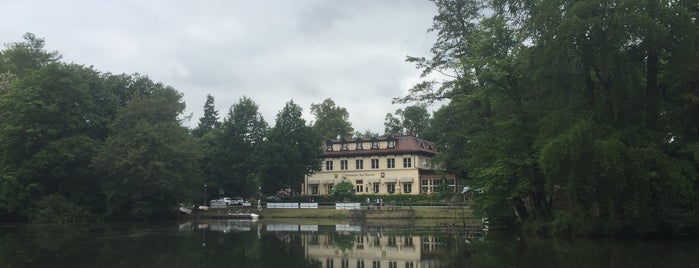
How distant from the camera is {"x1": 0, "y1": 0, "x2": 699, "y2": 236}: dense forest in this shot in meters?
25.5

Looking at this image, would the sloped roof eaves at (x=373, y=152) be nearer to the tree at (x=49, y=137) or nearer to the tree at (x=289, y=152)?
the tree at (x=289, y=152)

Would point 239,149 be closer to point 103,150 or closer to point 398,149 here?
point 103,150

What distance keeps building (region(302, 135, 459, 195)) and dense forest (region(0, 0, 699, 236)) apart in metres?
22.7

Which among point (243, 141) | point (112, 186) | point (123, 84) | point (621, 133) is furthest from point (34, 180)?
point (621, 133)

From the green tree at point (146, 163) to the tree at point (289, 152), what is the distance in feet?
27.9

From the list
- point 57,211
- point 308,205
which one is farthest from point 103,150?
point 308,205

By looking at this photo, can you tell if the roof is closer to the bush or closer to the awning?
the awning

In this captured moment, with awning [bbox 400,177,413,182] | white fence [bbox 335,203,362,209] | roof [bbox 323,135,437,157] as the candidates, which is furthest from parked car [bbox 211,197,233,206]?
awning [bbox 400,177,413,182]

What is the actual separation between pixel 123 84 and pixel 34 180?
1606cm

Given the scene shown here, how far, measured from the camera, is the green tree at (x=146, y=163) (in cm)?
5403

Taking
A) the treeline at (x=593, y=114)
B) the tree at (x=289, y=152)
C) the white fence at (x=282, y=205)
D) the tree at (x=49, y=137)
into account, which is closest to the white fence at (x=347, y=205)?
the white fence at (x=282, y=205)

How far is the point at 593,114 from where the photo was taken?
92.5 ft

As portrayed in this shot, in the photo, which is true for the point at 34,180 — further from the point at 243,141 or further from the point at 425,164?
the point at 425,164

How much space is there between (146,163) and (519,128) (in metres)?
36.7
